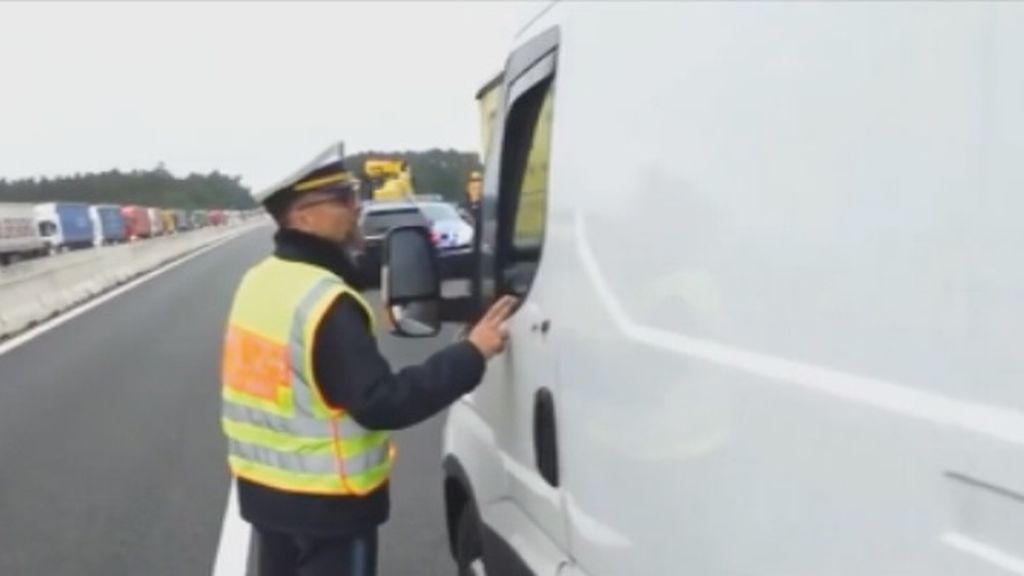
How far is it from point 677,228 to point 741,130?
0.85 feet

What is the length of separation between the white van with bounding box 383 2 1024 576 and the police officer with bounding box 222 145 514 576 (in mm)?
301

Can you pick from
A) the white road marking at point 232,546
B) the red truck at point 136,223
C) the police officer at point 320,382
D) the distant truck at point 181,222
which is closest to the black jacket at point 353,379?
the police officer at point 320,382

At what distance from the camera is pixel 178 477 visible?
877 cm

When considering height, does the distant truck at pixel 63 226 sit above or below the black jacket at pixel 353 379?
below

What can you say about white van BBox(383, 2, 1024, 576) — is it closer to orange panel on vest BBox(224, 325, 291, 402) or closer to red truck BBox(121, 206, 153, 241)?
orange panel on vest BBox(224, 325, 291, 402)

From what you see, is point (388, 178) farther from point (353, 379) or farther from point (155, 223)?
point (155, 223)

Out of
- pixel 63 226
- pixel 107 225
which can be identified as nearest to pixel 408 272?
pixel 63 226

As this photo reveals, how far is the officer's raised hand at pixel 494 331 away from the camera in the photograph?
3430mm

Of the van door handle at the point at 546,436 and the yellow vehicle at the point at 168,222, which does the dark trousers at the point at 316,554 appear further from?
the yellow vehicle at the point at 168,222

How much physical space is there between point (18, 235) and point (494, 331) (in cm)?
5200

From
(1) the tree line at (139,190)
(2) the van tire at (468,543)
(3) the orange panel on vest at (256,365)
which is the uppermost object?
(3) the orange panel on vest at (256,365)

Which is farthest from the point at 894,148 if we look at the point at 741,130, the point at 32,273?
the point at 32,273

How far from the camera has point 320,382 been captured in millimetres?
3408

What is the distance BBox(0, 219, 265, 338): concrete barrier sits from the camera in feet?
65.6
